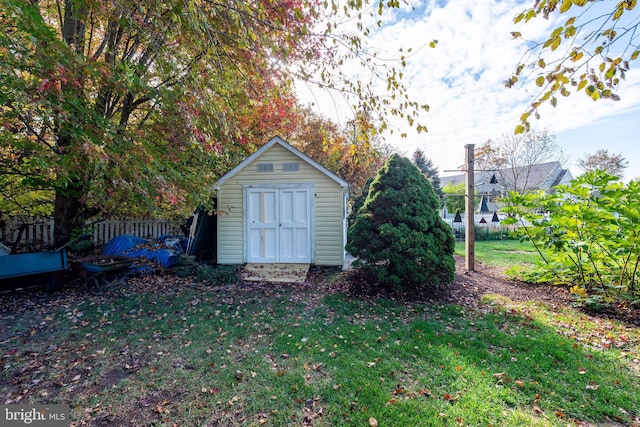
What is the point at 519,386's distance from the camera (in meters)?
2.95

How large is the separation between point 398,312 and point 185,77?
4.88 metres

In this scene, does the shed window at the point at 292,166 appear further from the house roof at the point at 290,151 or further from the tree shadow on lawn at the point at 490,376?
the tree shadow on lawn at the point at 490,376

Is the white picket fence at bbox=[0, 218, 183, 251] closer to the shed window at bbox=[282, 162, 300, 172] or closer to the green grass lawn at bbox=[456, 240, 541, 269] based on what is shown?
the shed window at bbox=[282, 162, 300, 172]

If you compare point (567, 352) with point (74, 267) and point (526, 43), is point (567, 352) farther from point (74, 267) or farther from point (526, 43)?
point (74, 267)

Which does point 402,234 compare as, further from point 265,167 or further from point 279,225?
point 265,167

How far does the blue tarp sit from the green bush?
8.79 metres

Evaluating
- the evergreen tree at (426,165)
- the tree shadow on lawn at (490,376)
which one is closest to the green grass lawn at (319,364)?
the tree shadow on lawn at (490,376)

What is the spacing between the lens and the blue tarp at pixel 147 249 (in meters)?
7.75

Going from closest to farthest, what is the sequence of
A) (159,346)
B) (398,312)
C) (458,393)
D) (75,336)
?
1. (458,393)
2. (159,346)
3. (75,336)
4. (398,312)

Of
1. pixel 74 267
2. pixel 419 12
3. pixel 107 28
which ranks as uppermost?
pixel 107 28

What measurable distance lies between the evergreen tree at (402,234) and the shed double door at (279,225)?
2.30m

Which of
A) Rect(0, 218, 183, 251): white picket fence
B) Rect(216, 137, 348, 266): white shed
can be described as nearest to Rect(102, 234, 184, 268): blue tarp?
Rect(0, 218, 183, 251): white picket fence

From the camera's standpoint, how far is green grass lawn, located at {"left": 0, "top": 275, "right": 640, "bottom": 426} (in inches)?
102

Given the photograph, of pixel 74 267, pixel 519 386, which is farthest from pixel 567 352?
pixel 74 267
